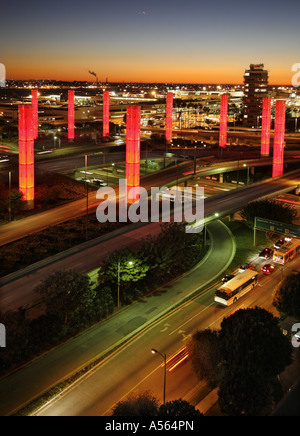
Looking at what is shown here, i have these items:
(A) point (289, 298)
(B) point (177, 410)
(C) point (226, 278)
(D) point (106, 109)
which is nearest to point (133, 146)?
(C) point (226, 278)

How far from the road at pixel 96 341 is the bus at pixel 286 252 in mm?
4184

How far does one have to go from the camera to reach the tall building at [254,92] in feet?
520

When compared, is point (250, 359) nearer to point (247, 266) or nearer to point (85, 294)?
point (85, 294)

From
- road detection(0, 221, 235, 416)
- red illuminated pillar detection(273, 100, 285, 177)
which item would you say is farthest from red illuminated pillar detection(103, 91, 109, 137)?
road detection(0, 221, 235, 416)

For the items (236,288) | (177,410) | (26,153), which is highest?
(26,153)

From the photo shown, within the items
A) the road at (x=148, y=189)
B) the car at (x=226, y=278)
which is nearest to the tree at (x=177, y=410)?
the car at (x=226, y=278)

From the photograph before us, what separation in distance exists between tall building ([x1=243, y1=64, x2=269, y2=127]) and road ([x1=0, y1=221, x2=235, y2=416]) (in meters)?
136

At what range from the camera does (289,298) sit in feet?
79.8

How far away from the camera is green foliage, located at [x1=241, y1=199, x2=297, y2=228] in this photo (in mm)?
40062

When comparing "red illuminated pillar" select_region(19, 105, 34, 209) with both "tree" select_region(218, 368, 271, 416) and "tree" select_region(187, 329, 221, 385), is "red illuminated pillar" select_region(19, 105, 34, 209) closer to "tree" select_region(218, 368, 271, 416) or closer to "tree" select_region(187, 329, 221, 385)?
"tree" select_region(187, 329, 221, 385)

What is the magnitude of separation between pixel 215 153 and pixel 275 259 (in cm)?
4738

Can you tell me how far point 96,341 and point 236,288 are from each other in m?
10.2
